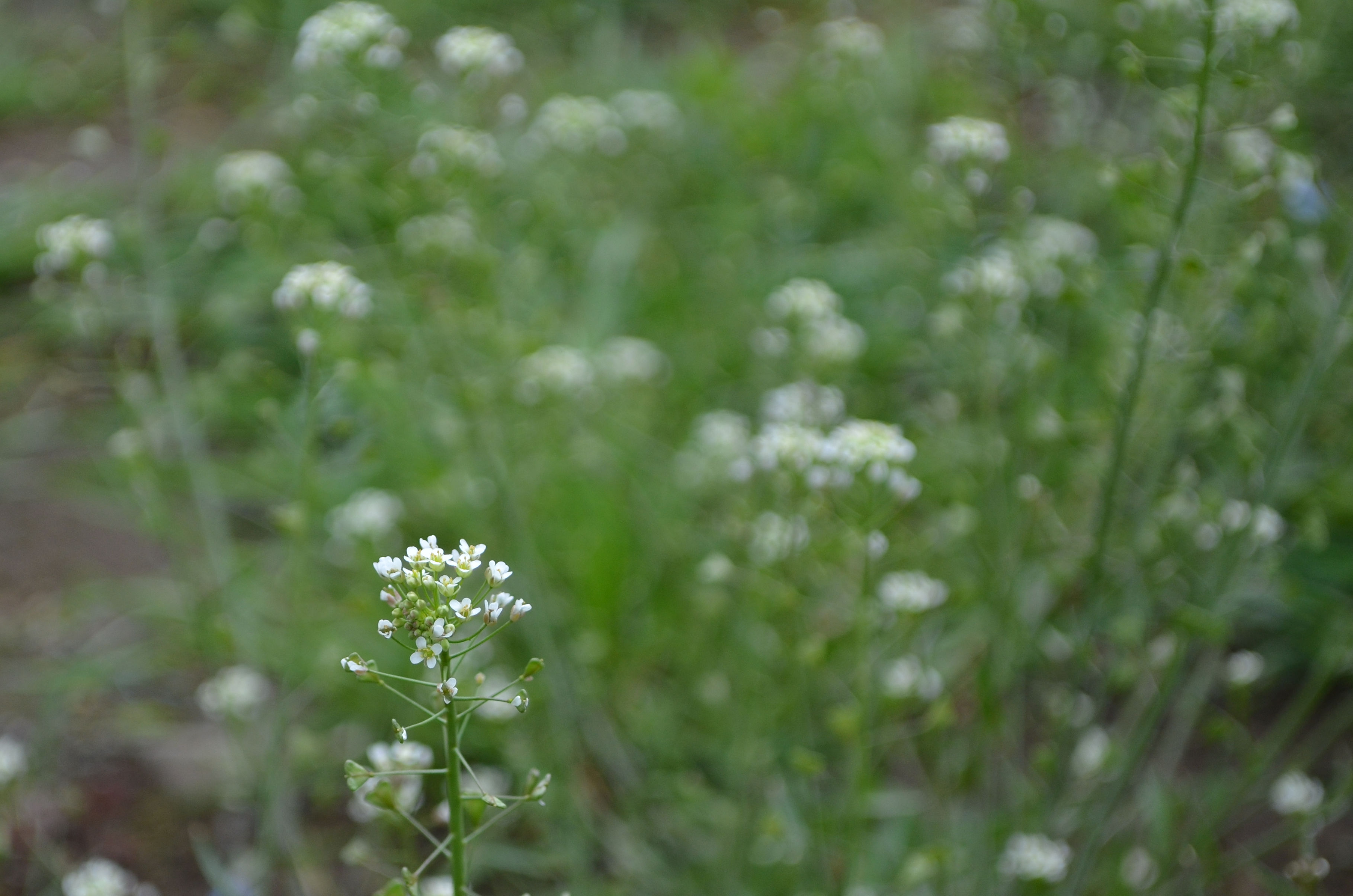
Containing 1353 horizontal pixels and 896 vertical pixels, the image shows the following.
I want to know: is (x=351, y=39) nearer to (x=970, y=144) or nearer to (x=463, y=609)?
(x=970, y=144)

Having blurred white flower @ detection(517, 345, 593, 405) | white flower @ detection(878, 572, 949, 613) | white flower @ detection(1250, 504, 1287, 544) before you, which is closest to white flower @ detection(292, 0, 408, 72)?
blurred white flower @ detection(517, 345, 593, 405)

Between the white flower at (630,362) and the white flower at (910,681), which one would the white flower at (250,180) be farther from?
the white flower at (910,681)

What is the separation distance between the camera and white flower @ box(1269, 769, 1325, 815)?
8.11ft

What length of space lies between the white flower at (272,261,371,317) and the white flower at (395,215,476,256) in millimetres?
500

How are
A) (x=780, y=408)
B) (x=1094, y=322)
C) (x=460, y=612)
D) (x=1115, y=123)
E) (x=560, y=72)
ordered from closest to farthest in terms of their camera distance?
1. (x=460, y=612)
2. (x=780, y=408)
3. (x=1115, y=123)
4. (x=1094, y=322)
5. (x=560, y=72)

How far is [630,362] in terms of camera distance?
149 inches

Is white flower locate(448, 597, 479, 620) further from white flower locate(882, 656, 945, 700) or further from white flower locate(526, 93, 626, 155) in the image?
white flower locate(526, 93, 626, 155)

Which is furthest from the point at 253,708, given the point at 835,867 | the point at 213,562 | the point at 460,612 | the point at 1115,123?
the point at 1115,123

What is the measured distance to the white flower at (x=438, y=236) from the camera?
2643 mm

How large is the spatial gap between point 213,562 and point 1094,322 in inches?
117

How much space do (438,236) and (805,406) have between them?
0.94 metres

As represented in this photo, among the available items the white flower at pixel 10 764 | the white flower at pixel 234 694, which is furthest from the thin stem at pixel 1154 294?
the white flower at pixel 10 764

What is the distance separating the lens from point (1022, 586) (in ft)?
10.9

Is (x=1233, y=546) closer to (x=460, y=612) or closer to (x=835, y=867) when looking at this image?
(x=835, y=867)
